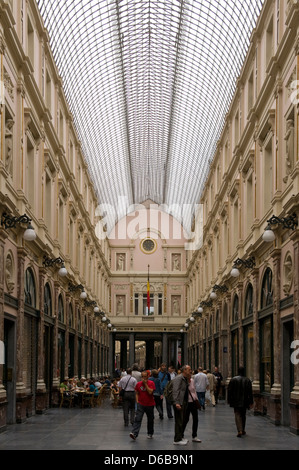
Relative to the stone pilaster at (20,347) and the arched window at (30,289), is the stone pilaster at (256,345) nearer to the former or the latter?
the arched window at (30,289)

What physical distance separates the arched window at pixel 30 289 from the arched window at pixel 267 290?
805 cm

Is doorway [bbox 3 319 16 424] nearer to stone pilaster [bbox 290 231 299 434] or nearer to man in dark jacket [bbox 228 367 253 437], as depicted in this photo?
man in dark jacket [bbox 228 367 253 437]

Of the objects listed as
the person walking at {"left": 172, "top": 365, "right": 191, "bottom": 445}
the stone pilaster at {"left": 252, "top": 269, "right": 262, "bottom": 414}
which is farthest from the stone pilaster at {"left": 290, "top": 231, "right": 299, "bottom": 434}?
the stone pilaster at {"left": 252, "top": 269, "right": 262, "bottom": 414}

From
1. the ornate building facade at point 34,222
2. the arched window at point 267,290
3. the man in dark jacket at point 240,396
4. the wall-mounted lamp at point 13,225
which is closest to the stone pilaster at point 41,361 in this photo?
the ornate building facade at point 34,222

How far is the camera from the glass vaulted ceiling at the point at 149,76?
110ft

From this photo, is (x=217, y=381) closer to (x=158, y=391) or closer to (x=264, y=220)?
(x=158, y=391)

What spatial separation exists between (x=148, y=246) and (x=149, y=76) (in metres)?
29.3

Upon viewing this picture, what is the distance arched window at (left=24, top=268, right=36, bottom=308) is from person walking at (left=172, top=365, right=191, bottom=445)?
892 cm

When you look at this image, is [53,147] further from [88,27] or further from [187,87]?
[187,87]

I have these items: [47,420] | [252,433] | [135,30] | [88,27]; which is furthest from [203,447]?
[135,30]

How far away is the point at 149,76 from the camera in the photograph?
46656 millimetres

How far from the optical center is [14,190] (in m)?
21.4

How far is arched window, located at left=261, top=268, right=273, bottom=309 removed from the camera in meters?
24.0

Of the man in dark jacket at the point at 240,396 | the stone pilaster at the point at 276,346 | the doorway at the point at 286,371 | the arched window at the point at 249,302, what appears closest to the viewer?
the man in dark jacket at the point at 240,396
